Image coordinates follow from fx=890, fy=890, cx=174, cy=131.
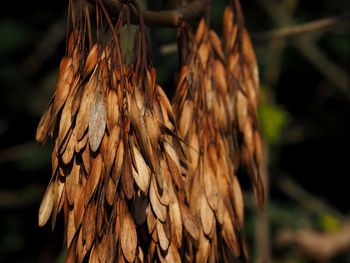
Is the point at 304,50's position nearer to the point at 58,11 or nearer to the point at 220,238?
the point at 58,11

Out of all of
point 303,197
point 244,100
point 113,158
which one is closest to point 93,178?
point 113,158

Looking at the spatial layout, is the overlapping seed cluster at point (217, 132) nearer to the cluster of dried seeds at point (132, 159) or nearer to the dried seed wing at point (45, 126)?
the cluster of dried seeds at point (132, 159)

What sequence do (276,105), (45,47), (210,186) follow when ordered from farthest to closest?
1. (45,47)
2. (276,105)
3. (210,186)

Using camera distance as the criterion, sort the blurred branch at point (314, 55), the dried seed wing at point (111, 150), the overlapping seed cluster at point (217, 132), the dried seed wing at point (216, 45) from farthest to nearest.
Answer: the blurred branch at point (314, 55)
the dried seed wing at point (216, 45)
the overlapping seed cluster at point (217, 132)
the dried seed wing at point (111, 150)

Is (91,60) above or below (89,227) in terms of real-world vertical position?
above

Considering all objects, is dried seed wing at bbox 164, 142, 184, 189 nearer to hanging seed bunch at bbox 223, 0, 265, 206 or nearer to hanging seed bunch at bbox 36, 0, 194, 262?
hanging seed bunch at bbox 36, 0, 194, 262

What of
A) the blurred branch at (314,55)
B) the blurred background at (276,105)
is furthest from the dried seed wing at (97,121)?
the blurred branch at (314,55)

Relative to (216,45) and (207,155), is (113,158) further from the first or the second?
(216,45)

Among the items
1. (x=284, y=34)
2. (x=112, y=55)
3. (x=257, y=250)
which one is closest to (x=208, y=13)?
(x=112, y=55)

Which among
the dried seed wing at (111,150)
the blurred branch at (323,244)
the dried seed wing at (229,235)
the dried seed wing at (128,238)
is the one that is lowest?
the blurred branch at (323,244)
